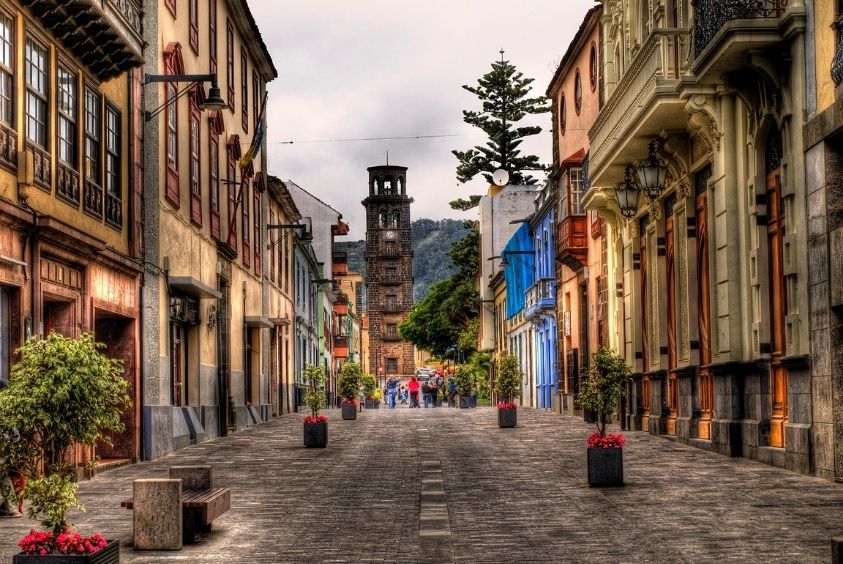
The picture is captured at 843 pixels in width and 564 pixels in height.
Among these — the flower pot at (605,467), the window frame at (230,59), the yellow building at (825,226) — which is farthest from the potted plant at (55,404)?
the window frame at (230,59)

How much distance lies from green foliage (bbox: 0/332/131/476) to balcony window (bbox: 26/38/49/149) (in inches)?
285

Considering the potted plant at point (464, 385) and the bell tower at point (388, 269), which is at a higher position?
the bell tower at point (388, 269)

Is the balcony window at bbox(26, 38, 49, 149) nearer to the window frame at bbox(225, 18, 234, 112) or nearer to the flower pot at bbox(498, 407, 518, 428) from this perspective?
the flower pot at bbox(498, 407, 518, 428)

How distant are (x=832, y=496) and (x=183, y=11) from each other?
1765cm

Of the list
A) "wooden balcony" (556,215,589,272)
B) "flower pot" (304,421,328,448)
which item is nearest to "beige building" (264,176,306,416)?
"wooden balcony" (556,215,589,272)

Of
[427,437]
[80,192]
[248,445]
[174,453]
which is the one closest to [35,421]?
[80,192]

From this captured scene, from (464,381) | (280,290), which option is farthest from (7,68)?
(464,381)

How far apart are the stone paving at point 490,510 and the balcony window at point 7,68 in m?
4.67

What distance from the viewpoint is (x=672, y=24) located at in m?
22.8

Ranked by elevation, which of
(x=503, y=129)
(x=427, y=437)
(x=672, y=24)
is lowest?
(x=427, y=437)

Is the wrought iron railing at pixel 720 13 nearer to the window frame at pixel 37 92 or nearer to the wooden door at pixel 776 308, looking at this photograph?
the wooden door at pixel 776 308

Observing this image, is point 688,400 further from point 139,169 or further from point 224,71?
point 224,71

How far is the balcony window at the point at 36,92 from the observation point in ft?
52.1

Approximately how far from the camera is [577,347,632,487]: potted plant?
14320 mm
